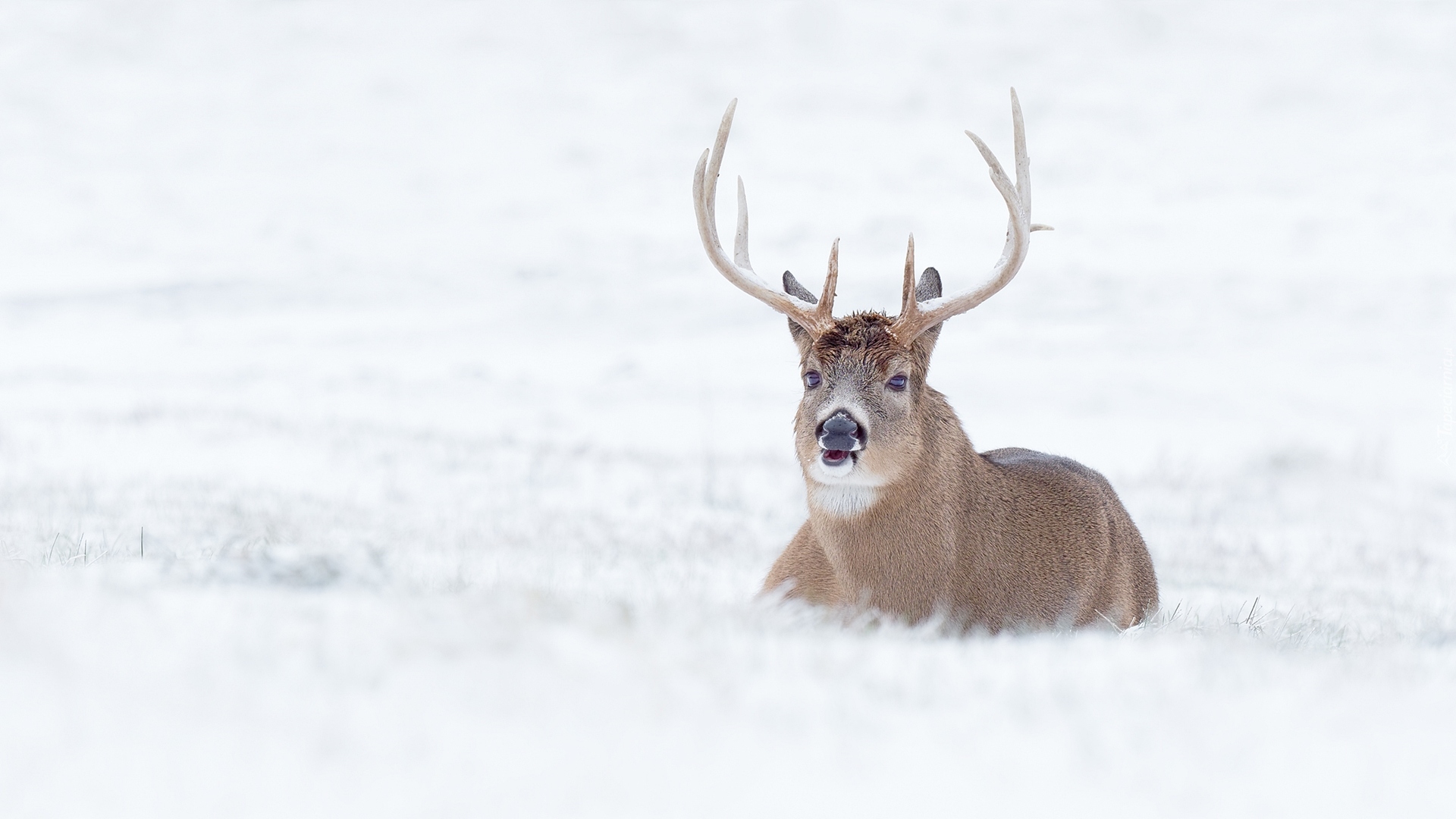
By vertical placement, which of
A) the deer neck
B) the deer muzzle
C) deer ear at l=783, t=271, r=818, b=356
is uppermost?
deer ear at l=783, t=271, r=818, b=356

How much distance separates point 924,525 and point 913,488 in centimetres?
18

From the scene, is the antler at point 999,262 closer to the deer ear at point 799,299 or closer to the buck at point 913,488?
the buck at point 913,488

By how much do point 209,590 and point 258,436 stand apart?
12.4 metres

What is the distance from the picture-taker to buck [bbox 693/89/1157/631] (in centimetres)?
654

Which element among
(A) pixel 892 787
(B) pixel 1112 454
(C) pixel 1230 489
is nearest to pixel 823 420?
(A) pixel 892 787

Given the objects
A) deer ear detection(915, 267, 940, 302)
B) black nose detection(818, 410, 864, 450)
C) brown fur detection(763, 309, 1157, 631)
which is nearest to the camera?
black nose detection(818, 410, 864, 450)

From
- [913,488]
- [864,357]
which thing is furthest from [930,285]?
[913,488]

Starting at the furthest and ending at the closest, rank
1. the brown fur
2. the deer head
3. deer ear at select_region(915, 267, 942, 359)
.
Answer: deer ear at select_region(915, 267, 942, 359)
the brown fur
the deer head

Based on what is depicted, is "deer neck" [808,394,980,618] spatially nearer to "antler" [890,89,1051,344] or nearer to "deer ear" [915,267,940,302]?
"antler" [890,89,1051,344]

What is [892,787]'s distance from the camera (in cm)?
295

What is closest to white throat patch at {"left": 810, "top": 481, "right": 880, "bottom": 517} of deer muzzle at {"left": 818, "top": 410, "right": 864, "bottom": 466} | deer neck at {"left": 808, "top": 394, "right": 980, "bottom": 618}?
deer neck at {"left": 808, "top": 394, "right": 980, "bottom": 618}

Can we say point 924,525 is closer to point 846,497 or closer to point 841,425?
point 846,497

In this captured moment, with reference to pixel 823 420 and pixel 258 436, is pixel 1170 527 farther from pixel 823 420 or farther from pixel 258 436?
pixel 258 436

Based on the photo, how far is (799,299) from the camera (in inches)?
285
